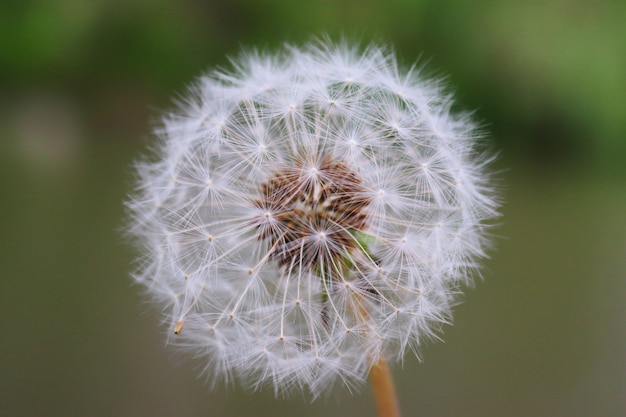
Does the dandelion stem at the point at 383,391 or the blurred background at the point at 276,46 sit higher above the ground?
the blurred background at the point at 276,46

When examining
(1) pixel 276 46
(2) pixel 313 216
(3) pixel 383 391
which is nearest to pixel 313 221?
(2) pixel 313 216

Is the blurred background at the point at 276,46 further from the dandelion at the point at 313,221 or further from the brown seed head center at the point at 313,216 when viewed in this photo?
the brown seed head center at the point at 313,216

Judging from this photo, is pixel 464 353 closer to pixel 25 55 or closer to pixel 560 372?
pixel 560 372

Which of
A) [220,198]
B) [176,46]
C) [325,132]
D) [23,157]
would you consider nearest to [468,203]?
[325,132]

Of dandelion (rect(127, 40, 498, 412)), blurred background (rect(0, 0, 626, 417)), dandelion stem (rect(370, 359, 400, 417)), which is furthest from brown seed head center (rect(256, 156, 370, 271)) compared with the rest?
blurred background (rect(0, 0, 626, 417))

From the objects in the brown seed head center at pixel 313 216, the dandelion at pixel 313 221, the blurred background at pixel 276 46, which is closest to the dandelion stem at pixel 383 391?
the dandelion at pixel 313 221

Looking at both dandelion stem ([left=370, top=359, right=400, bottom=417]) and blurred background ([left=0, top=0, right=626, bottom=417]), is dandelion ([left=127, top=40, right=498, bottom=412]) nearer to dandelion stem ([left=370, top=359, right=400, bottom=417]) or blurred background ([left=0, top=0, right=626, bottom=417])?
dandelion stem ([left=370, top=359, right=400, bottom=417])

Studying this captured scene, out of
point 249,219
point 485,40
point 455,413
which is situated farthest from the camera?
point 485,40
